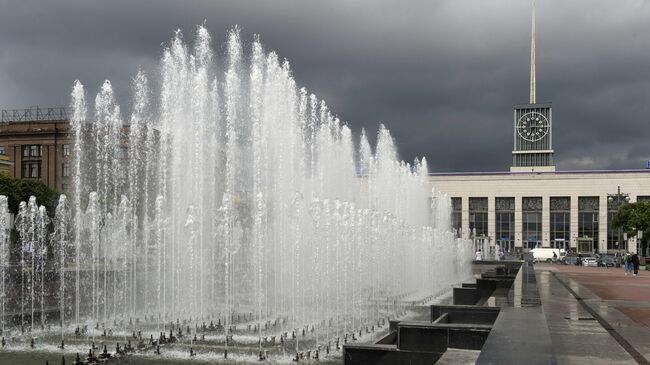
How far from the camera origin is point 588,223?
8438 cm

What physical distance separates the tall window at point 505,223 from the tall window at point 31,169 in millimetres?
57364

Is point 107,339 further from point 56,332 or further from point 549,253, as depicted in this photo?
point 549,253

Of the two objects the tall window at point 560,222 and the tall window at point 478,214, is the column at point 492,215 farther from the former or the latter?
the tall window at point 560,222

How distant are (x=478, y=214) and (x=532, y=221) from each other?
23.3ft

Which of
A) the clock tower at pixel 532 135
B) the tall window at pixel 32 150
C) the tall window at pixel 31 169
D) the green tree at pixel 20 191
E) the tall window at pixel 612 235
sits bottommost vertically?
the tall window at pixel 612 235

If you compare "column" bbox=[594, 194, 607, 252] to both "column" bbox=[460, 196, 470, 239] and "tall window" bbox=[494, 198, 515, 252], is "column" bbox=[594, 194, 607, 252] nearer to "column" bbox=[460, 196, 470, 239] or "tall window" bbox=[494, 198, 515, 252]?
"tall window" bbox=[494, 198, 515, 252]

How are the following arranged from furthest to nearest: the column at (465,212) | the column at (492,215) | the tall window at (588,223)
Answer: the column at (465,212), the column at (492,215), the tall window at (588,223)

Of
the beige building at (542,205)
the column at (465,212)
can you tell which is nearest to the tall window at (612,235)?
the beige building at (542,205)

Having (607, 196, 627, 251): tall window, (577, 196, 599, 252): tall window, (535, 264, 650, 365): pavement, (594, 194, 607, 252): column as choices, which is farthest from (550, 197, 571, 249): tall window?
(535, 264, 650, 365): pavement

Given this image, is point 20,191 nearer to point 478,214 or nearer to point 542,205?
point 478,214

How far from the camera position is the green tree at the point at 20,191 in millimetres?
45000

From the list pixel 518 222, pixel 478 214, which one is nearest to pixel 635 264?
pixel 518 222

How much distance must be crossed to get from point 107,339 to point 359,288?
26.4 feet

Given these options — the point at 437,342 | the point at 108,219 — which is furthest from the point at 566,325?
the point at 108,219
